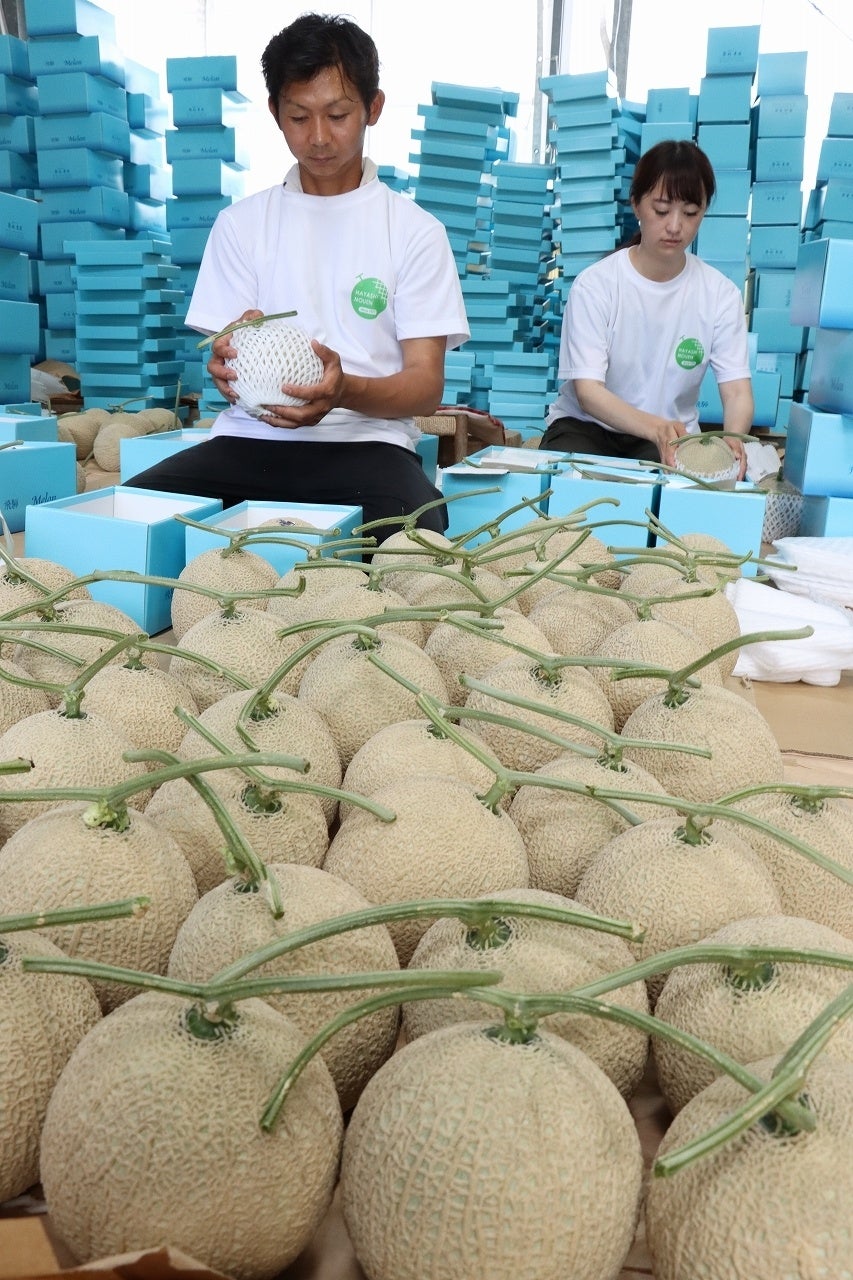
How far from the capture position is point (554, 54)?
23.7 feet

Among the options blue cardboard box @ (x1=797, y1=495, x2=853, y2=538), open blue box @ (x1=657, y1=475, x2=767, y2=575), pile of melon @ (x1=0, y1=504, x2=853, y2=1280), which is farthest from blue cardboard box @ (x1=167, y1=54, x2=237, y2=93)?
pile of melon @ (x1=0, y1=504, x2=853, y2=1280)

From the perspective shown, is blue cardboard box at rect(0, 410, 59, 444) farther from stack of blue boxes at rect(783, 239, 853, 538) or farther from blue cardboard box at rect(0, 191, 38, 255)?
stack of blue boxes at rect(783, 239, 853, 538)

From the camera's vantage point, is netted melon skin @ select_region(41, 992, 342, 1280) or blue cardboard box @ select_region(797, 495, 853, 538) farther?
blue cardboard box @ select_region(797, 495, 853, 538)

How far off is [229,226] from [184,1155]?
7.49ft

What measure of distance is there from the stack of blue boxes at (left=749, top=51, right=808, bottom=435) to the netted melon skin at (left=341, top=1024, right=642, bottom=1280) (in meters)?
5.23

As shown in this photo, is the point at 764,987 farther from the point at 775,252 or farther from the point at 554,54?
the point at 554,54

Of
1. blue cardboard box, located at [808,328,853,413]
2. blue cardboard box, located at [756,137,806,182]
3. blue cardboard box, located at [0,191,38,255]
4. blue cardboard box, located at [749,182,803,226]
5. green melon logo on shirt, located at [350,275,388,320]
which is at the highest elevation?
blue cardboard box, located at [756,137,806,182]

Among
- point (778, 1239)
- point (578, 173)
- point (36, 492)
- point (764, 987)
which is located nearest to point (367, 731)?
point (764, 987)

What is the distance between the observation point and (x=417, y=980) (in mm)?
448

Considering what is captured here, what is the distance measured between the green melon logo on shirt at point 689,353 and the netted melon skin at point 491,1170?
301 centimetres

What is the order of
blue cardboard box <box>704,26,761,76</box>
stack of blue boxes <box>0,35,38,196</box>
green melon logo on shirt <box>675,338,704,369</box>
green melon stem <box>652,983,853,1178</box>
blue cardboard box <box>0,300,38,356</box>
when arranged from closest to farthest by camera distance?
green melon stem <box>652,983,853,1178</box>, green melon logo on shirt <box>675,338,704,369</box>, blue cardboard box <box>0,300,38,356</box>, blue cardboard box <box>704,26,761,76</box>, stack of blue boxes <box>0,35,38,196</box>

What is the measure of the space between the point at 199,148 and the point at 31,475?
4.00m

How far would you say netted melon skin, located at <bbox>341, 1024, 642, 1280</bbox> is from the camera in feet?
1.44

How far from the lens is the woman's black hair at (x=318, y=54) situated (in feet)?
6.81
